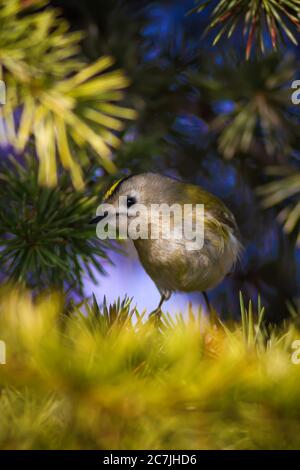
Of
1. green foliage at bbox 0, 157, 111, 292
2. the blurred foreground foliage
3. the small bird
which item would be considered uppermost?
the small bird

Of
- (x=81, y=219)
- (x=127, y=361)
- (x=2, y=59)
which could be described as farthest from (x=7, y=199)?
(x=127, y=361)

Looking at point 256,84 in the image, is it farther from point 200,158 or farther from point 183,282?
point 183,282

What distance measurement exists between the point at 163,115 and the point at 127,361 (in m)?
0.70

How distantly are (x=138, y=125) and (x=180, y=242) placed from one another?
9.2 inches

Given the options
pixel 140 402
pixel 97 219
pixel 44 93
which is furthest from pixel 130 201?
pixel 140 402

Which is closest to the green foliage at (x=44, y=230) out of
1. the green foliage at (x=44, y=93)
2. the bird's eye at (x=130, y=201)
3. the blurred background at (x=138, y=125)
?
the blurred background at (x=138, y=125)

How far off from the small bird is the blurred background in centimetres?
4

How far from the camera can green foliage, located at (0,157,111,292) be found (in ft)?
2.61

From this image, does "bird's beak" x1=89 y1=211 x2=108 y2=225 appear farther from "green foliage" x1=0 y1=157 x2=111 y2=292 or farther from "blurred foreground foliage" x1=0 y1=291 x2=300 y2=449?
"blurred foreground foliage" x1=0 y1=291 x2=300 y2=449

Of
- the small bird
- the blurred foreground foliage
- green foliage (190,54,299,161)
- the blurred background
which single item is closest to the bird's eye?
the small bird

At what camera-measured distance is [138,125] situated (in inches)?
41.2

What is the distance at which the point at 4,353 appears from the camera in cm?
45

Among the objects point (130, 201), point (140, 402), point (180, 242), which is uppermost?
point (130, 201)

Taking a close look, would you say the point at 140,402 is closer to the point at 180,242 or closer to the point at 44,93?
the point at 44,93
